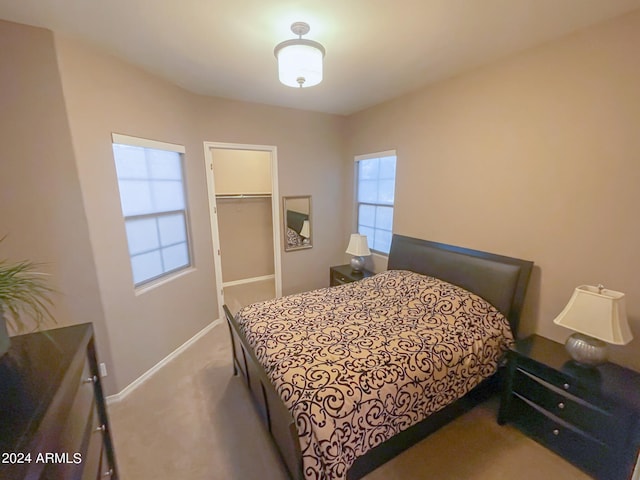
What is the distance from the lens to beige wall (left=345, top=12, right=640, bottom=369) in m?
1.65

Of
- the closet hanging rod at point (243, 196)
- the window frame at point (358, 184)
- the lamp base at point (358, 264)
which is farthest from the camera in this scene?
the closet hanging rod at point (243, 196)

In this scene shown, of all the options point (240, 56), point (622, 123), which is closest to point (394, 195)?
point (622, 123)

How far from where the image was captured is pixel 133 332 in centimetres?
233

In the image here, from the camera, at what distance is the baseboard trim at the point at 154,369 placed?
2223 mm

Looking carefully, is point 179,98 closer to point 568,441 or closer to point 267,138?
point 267,138

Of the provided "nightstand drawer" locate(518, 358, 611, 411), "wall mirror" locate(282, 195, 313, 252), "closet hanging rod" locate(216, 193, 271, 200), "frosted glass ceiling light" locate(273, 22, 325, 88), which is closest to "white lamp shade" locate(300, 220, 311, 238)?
"wall mirror" locate(282, 195, 313, 252)

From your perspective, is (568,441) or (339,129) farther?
(339,129)

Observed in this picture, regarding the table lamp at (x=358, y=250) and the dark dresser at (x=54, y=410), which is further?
the table lamp at (x=358, y=250)

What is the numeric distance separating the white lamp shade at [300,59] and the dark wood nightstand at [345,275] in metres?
2.31

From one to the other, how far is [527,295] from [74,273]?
3.39m

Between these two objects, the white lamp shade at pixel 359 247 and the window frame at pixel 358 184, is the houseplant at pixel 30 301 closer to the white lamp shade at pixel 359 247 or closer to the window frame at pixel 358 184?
the white lamp shade at pixel 359 247

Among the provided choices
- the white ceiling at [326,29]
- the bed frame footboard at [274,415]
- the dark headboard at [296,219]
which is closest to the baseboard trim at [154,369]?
the bed frame footboard at [274,415]

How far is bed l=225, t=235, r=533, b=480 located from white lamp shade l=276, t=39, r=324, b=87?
1.71m

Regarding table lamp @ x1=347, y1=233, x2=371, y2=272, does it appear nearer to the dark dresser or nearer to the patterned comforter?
the patterned comforter
